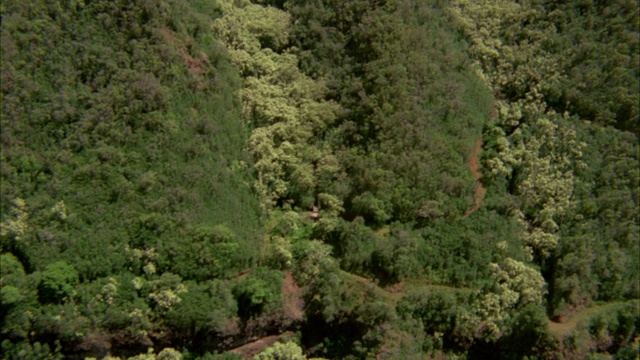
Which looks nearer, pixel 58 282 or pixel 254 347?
pixel 58 282

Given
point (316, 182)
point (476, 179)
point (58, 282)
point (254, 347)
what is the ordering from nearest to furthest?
point (58, 282), point (254, 347), point (316, 182), point (476, 179)

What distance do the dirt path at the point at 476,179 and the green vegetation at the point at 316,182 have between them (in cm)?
15

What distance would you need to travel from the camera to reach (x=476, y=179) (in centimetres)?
2578

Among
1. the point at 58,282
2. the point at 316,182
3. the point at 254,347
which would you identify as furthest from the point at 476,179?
the point at 58,282

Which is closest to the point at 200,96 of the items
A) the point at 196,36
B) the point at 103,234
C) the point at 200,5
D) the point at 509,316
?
the point at 196,36

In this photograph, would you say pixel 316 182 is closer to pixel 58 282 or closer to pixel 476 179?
pixel 476 179

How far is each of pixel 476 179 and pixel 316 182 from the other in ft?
23.8

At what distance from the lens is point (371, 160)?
24.8 meters

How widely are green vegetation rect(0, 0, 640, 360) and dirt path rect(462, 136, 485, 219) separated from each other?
0.15 meters

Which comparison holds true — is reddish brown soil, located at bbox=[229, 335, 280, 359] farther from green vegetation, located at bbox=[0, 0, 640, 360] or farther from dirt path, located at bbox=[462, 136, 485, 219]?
dirt path, located at bbox=[462, 136, 485, 219]

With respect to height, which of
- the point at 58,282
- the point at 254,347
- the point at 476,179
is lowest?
the point at 254,347

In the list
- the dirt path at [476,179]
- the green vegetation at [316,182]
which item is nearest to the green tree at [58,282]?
the green vegetation at [316,182]

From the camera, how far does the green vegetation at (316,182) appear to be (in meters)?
21.4

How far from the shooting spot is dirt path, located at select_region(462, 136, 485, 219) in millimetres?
25027
